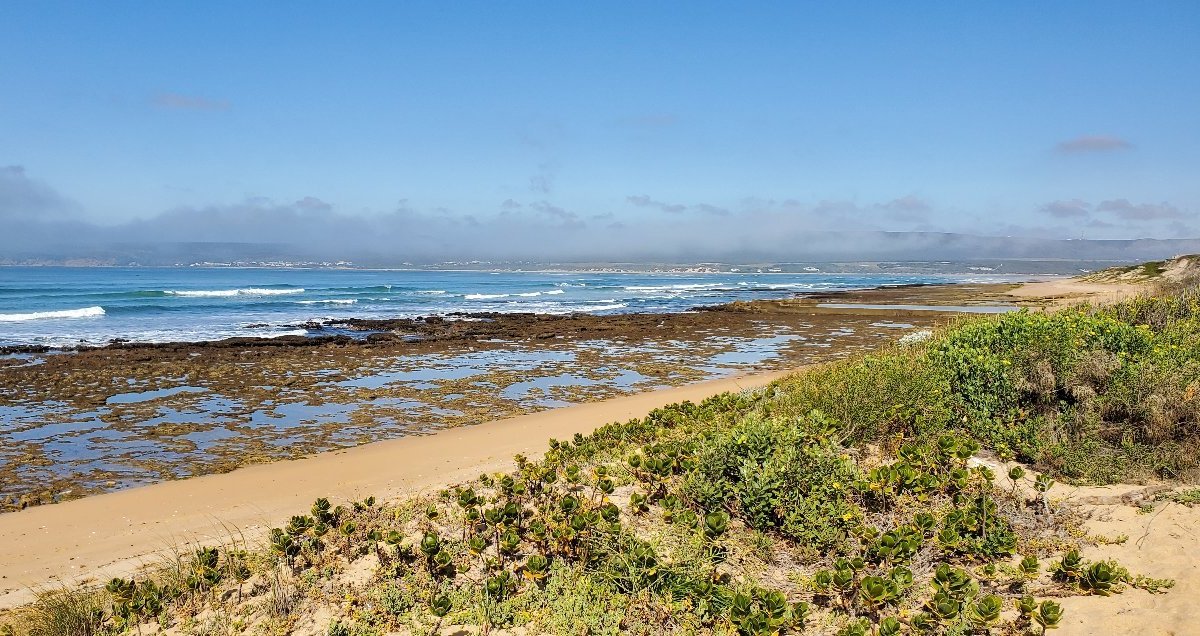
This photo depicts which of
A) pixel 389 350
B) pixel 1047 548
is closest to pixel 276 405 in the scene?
pixel 389 350

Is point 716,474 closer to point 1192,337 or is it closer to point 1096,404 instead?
point 1096,404

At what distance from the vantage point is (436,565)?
4.61 meters

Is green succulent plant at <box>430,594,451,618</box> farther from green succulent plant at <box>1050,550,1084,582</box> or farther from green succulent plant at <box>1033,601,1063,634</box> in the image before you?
green succulent plant at <box>1050,550,1084,582</box>

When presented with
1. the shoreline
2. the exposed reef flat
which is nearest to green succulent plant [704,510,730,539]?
the exposed reef flat

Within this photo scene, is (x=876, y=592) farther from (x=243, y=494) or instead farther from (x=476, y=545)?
(x=243, y=494)

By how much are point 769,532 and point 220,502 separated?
6.07 meters

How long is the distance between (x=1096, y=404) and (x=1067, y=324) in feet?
4.20

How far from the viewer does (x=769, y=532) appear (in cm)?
506

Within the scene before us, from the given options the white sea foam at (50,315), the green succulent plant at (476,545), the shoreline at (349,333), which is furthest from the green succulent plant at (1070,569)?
the white sea foam at (50,315)

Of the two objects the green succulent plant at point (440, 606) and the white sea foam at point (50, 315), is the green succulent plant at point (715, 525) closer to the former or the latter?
the green succulent plant at point (440, 606)

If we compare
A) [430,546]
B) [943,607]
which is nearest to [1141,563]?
[943,607]

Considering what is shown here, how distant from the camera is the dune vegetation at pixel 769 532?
4.08 metres

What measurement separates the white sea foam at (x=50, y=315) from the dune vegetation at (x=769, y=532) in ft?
120

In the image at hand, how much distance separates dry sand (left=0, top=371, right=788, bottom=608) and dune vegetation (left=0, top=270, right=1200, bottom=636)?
1033mm
